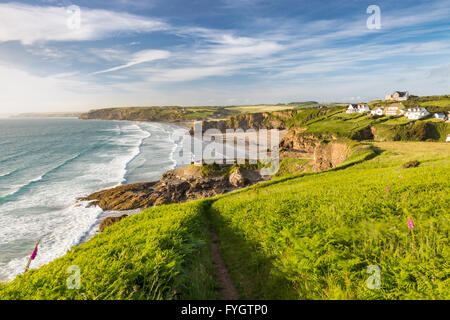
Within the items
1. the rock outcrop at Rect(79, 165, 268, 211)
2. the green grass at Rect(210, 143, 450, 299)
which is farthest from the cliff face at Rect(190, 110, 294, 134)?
the green grass at Rect(210, 143, 450, 299)

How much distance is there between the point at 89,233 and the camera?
23438 millimetres

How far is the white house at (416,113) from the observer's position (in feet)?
243

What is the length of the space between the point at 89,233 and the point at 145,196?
11042mm

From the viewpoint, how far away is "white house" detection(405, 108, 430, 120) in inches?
2916

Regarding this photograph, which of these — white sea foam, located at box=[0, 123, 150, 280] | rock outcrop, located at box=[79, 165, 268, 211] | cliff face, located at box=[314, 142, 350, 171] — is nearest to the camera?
white sea foam, located at box=[0, 123, 150, 280]

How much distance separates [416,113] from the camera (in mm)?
75438

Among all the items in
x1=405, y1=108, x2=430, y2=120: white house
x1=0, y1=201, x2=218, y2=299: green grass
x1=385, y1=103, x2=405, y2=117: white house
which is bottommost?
x1=0, y1=201, x2=218, y2=299: green grass

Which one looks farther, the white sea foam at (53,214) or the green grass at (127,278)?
the white sea foam at (53,214)

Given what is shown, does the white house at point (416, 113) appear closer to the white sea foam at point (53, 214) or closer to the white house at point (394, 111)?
the white house at point (394, 111)

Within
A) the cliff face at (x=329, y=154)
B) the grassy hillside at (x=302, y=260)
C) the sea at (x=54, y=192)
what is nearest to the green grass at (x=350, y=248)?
the grassy hillside at (x=302, y=260)

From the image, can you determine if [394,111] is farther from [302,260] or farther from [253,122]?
[302,260]

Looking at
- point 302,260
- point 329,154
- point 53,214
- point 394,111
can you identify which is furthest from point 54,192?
point 394,111

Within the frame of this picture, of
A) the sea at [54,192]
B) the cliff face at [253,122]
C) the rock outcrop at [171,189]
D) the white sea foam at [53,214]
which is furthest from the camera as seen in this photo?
the cliff face at [253,122]

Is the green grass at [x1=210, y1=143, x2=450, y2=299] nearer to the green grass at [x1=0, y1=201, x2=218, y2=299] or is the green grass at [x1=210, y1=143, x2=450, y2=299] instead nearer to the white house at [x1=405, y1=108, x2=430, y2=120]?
the green grass at [x1=0, y1=201, x2=218, y2=299]
